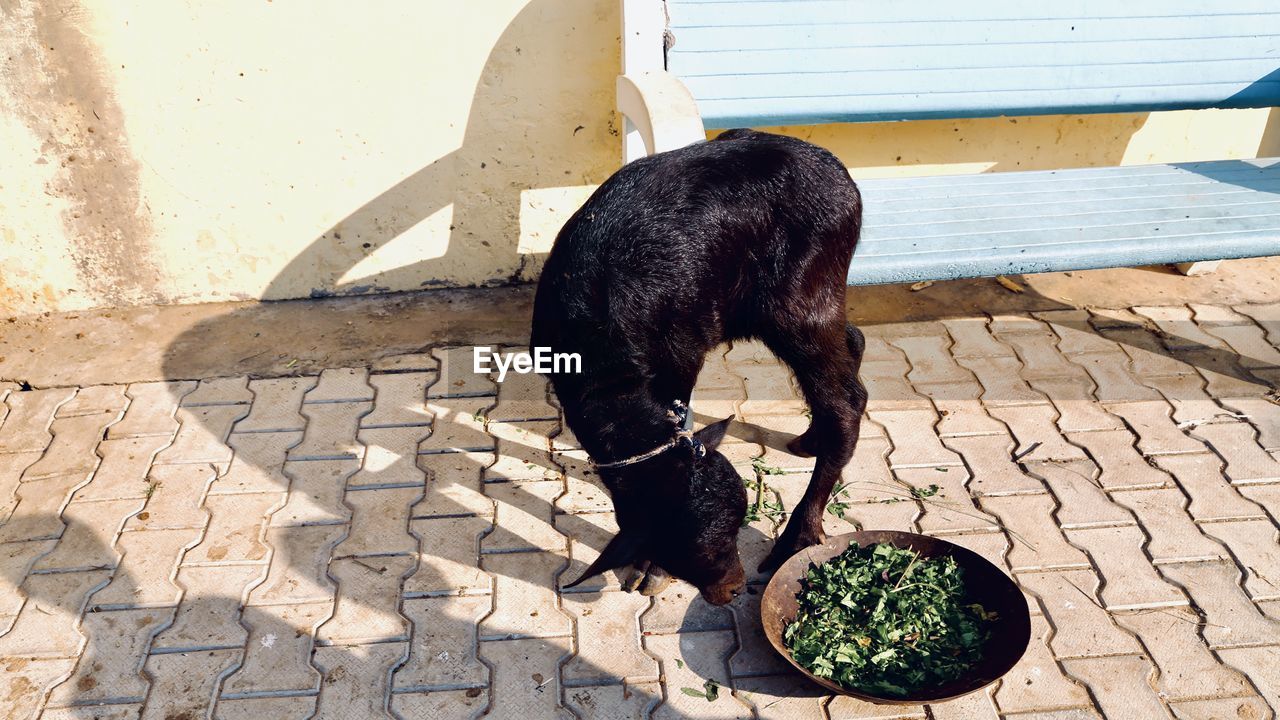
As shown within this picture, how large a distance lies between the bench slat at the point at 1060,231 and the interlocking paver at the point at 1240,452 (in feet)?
2.69

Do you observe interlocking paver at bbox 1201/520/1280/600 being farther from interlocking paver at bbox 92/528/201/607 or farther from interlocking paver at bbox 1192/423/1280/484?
interlocking paver at bbox 92/528/201/607

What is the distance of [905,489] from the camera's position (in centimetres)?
407

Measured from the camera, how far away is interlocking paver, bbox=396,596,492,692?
3.26m

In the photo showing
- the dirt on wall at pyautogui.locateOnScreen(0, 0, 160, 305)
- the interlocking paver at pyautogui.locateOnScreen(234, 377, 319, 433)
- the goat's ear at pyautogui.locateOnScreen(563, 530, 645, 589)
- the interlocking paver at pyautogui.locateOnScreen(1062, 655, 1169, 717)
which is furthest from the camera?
the dirt on wall at pyautogui.locateOnScreen(0, 0, 160, 305)

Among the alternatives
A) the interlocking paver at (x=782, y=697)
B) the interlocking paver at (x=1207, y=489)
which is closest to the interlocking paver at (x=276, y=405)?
the interlocking paver at (x=782, y=697)

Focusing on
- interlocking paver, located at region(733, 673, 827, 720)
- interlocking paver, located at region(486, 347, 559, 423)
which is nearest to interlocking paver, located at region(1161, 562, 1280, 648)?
interlocking paver, located at region(733, 673, 827, 720)

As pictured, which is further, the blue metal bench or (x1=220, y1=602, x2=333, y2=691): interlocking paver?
the blue metal bench

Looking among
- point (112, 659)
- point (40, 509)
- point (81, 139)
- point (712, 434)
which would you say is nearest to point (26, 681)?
point (112, 659)

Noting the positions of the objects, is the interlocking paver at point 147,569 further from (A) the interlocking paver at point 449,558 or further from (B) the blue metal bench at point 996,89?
(B) the blue metal bench at point 996,89

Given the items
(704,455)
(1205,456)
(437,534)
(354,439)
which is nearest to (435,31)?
(354,439)

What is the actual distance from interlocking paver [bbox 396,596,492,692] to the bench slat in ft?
6.18

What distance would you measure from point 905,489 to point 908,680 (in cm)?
110

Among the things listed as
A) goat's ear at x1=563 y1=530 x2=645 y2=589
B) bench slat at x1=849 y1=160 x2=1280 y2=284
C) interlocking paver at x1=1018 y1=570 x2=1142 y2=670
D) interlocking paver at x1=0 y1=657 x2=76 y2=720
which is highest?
bench slat at x1=849 y1=160 x2=1280 y2=284

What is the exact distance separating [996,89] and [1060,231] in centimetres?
95
